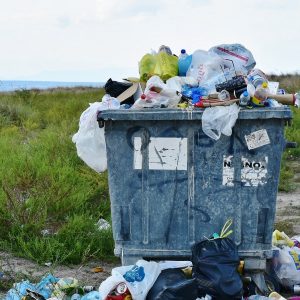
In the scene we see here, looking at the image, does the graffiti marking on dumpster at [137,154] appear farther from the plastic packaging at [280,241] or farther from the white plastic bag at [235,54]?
the plastic packaging at [280,241]

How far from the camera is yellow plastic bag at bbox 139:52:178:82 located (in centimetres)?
434

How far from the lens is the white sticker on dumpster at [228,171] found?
3.89 m

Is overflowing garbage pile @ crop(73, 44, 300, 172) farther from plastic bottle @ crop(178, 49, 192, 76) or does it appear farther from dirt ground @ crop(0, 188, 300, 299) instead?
dirt ground @ crop(0, 188, 300, 299)

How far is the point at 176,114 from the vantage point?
3811mm

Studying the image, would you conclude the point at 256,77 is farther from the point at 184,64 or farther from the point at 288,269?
the point at 288,269

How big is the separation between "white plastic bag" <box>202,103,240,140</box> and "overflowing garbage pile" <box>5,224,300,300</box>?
638mm

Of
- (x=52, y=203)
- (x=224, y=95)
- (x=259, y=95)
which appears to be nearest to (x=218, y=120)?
(x=224, y=95)

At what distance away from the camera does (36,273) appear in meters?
4.53

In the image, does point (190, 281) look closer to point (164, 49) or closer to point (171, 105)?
point (171, 105)

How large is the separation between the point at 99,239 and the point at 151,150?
1457mm

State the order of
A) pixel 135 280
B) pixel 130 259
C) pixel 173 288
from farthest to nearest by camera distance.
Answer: pixel 130 259 → pixel 135 280 → pixel 173 288

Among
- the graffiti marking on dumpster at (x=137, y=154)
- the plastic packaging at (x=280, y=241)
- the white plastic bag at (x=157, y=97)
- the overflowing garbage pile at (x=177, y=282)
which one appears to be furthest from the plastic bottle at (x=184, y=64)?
the plastic packaging at (x=280, y=241)

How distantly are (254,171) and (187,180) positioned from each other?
429 millimetres

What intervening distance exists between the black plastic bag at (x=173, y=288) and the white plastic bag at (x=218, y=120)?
903 mm
